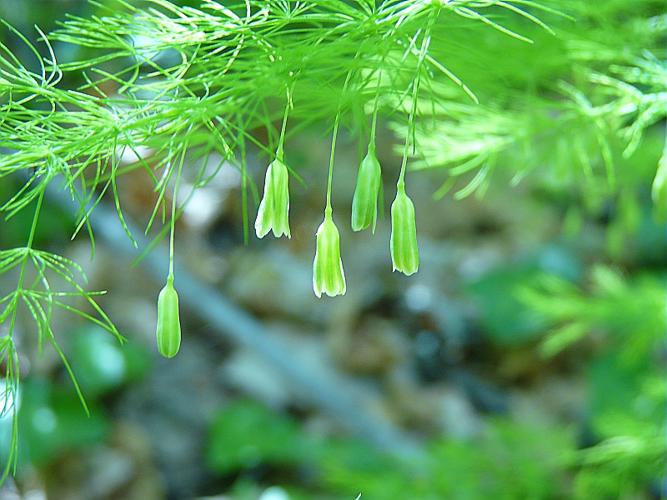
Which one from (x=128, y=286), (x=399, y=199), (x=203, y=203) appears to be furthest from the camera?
(x=203, y=203)

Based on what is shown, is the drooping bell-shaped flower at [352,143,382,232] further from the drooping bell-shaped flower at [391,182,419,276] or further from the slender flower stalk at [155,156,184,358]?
the slender flower stalk at [155,156,184,358]

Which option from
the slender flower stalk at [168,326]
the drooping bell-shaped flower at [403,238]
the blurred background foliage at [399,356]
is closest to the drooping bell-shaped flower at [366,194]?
the drooping bell-shaped flower at [403,238]

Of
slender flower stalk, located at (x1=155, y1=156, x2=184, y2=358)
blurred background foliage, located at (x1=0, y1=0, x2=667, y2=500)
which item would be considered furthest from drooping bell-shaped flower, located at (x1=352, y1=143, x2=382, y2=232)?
blurred background foliage, located at (x1=0, y1=0, x2=667, y2=500)

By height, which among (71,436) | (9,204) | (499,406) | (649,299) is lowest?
(499,406)

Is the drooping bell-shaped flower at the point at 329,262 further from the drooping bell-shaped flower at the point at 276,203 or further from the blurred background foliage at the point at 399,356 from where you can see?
the blurred background foliage at the point at 399,356

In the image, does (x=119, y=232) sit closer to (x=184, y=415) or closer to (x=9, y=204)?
(x=184, y=415)

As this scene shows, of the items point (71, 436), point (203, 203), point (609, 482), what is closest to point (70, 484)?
point (71, 436)
